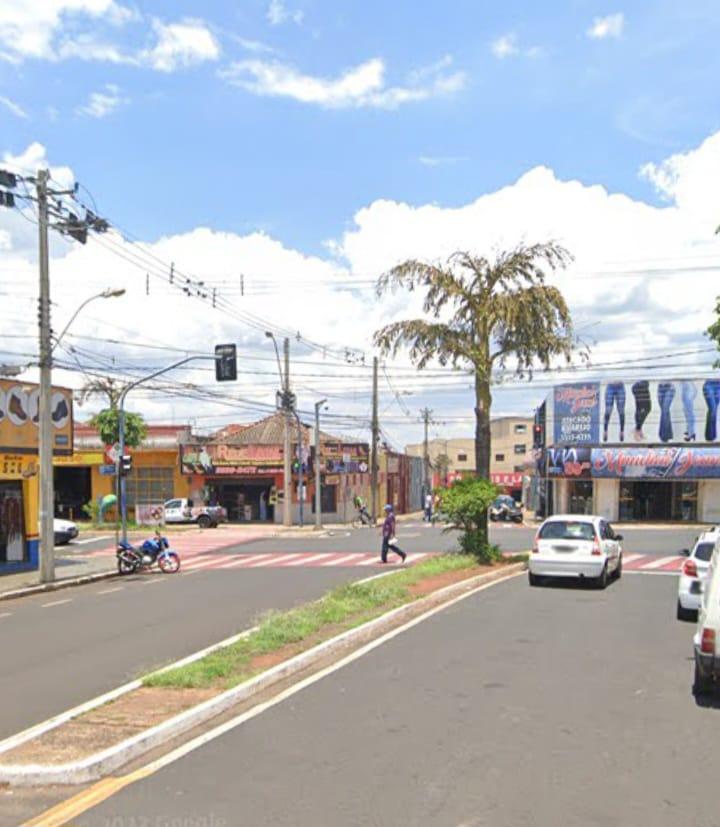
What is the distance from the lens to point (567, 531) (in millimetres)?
19812

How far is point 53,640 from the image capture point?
1390 centimetres

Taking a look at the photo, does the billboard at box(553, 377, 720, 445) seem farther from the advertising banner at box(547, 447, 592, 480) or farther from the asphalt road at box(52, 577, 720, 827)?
the asphalt road at box(52, 577, 720, 827)

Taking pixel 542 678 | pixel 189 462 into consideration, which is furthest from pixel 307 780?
pixel 189 462

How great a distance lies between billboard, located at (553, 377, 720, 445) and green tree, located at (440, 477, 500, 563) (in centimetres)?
2942

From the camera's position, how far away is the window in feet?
197

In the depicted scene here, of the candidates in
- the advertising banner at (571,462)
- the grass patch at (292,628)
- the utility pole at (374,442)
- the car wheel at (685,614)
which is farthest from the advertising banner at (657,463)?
the car wheel at (685,614)

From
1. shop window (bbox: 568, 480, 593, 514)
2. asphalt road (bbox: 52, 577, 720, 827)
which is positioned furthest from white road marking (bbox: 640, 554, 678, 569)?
shop window (bbox: 568, 480, 593, 514)

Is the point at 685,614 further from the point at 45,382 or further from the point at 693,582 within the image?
the point at 45,382

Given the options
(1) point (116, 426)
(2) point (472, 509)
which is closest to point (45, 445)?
(2) point (472, 509)

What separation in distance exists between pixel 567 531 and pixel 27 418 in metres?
15.9

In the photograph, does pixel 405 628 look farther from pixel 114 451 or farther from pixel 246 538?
pixel 246 538

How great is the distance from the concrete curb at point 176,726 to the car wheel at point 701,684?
13.8 feet

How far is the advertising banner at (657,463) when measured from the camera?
5025cm

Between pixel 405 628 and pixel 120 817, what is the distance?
8.39 m
